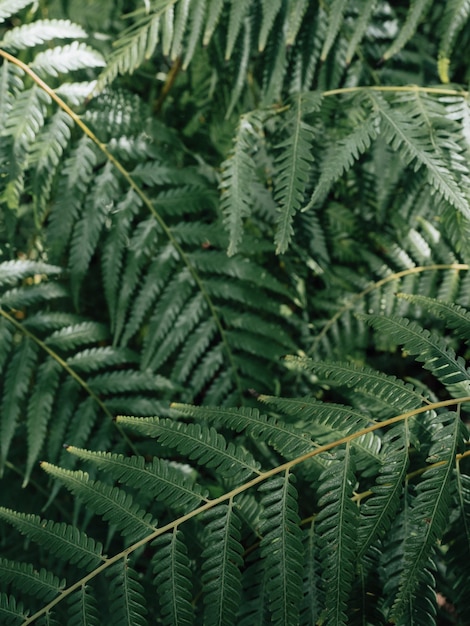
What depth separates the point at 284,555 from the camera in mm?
939

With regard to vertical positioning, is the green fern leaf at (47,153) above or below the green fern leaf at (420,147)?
below

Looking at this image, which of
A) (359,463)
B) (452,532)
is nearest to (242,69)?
(359,463)

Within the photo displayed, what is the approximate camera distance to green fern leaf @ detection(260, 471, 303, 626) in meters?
0.91

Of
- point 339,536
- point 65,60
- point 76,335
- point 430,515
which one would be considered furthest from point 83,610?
point 65,60

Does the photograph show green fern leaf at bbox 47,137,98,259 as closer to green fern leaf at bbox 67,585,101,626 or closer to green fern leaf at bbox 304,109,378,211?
green fern leaf at bbox 304,109,378,211

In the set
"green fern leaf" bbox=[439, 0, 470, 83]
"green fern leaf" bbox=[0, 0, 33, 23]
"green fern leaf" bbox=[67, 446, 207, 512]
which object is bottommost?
"green fern leaf" bbox=[67, 446, 207, 512]

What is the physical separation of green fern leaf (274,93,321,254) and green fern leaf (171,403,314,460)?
36 centimetres

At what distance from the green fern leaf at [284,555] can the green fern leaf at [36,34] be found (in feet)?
3.94

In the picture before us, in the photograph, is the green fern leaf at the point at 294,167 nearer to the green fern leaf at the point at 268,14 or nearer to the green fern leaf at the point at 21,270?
the green fern leaf at the point at 268,14

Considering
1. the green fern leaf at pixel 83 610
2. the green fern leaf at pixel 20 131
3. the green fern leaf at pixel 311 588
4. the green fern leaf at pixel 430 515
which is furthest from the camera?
the green fern leaf at pixel 20 131

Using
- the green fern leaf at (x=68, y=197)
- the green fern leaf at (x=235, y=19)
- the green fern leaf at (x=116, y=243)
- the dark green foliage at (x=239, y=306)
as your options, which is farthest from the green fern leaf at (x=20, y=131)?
the green fern leaf at (x=235, y=19)

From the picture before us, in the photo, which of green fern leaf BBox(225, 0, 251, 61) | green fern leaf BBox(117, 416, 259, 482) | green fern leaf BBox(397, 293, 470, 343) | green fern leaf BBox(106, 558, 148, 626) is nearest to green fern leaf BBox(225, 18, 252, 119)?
green fern leaf BBox(225, 0, 251, 61)

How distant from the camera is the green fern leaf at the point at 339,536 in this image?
0.90 meters

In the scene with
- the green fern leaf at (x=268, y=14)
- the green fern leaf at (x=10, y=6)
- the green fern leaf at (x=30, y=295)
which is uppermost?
the green fern leaf at (x=268, y=14)
